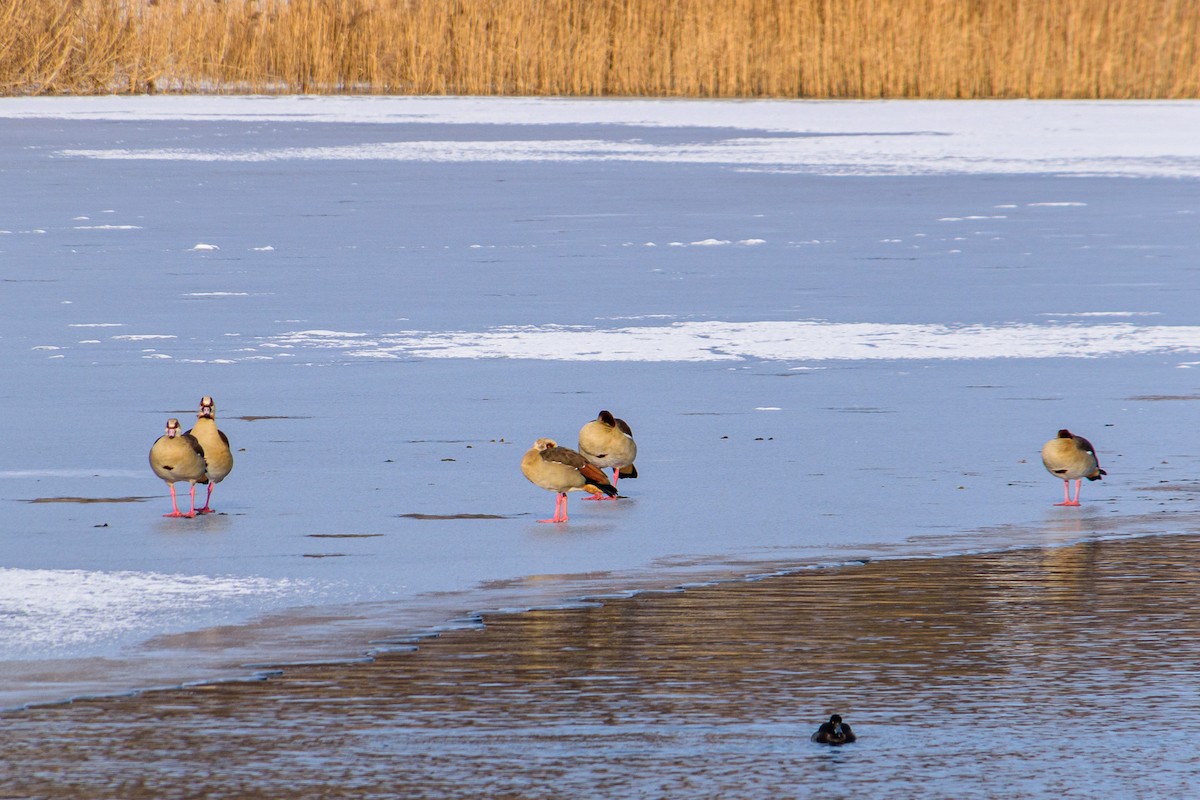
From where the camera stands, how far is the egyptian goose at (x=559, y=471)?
569 cm

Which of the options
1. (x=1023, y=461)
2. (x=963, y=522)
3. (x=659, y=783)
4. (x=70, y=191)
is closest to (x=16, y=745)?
(x=659, y=783)

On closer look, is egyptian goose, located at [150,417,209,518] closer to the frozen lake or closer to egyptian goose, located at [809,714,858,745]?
the frozen lake

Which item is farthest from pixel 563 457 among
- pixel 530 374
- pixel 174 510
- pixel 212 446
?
pixel 530 374

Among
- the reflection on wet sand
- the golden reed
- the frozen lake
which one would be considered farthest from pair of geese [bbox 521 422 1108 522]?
the golden reed

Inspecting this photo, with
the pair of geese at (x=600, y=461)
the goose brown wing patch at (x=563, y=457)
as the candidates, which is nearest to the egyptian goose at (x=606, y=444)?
the pair of geese at (x=600, y=461)

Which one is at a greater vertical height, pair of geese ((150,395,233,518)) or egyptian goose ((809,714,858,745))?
pair of geese ((150,395,233,518))

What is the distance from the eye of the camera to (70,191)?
1695 centimetres

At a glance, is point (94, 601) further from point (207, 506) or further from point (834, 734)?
point (834, 734)

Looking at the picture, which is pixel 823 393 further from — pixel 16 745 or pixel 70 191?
pixel 70 191

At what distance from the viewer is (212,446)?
19.0 feet

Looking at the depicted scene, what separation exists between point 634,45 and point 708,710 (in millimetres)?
23316

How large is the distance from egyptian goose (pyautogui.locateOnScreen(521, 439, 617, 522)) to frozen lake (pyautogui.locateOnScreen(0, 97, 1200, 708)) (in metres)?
0.12

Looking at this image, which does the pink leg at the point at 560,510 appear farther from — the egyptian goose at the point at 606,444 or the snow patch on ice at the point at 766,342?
the snow patch on ice at the point at 766,342

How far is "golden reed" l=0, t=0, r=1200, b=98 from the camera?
1020 inches
